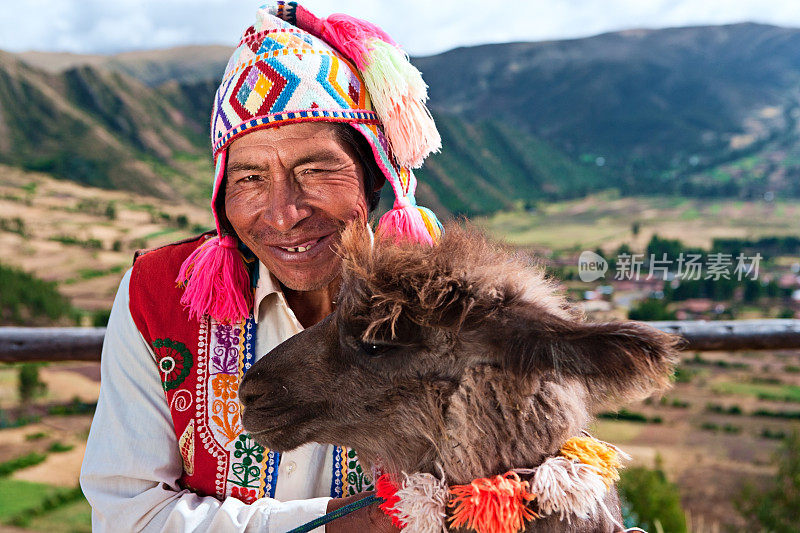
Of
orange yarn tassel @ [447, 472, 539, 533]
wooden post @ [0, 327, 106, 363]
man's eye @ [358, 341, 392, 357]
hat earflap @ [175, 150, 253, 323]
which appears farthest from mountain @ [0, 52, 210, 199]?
orange yarn tassel @ [447, 472, 539, 533]

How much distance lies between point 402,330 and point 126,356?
957 millimetres

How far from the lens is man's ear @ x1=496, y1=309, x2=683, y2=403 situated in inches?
46.4

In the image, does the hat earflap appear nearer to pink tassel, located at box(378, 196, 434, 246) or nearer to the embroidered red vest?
the embroidered red vest

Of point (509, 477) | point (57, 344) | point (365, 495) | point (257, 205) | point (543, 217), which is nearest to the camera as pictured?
point (509, 477)

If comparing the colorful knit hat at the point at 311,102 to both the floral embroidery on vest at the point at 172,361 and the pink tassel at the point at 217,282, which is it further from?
the floral embroidery on vest at the point at 172,361

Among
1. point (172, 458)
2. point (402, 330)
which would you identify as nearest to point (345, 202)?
point (402, 330)

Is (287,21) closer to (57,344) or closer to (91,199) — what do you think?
(57,344)

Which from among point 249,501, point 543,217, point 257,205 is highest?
point 543,217

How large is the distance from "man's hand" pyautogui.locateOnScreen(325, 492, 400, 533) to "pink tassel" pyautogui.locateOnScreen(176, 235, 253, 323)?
0.69m

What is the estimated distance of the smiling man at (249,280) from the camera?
172 cm

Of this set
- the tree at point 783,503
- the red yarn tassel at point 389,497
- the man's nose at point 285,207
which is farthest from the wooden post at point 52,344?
the tree at point 783,503

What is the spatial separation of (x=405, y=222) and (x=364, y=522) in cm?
85

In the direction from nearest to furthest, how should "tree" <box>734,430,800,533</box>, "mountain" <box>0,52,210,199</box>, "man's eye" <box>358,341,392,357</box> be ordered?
"man's eye" <box>358,341,392,357</box> < "tree" <box>734,430,800,533</box> < "mountain" <box>0,52,210,199</box>

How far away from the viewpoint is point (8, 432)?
28.6 feet
